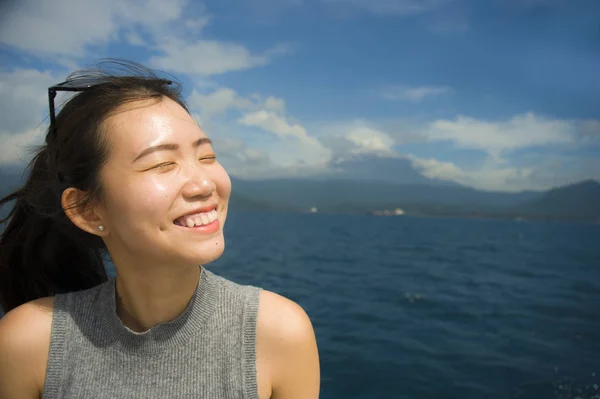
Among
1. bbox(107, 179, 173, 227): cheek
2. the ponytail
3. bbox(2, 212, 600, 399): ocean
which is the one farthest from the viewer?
bbox(2, 212, 600, 399): ocean

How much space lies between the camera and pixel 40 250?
169 centimetres

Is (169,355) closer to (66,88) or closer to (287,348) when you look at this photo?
(287,348)

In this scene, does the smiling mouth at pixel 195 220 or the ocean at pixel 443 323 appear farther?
the ocean at pixel 443 323

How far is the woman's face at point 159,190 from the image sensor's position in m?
1.21

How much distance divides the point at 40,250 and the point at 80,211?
480 millimetres

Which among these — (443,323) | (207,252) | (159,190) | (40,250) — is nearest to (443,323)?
(443,323)

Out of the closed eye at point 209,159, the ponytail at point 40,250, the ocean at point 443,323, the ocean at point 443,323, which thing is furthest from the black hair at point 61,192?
the ocean at point 443,323

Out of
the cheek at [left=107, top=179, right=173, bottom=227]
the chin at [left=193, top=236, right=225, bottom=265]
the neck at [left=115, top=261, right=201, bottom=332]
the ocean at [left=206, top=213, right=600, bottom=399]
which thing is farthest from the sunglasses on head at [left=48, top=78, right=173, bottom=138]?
the ocean at [left=206, top=213, right=600, bottom=399]

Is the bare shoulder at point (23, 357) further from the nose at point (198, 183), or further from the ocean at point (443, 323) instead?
the ocean at point (443, 323)

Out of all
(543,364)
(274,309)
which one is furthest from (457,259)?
(274,309)

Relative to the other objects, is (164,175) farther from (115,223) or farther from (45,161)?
(45,161)

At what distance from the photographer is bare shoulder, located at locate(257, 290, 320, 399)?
1.34m

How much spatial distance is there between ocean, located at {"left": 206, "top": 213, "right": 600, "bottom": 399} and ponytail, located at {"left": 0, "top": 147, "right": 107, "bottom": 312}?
4.99 feet

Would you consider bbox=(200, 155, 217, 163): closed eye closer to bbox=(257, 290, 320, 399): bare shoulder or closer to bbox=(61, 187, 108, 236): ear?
bbox=(61, 187, 108, 236): ear
